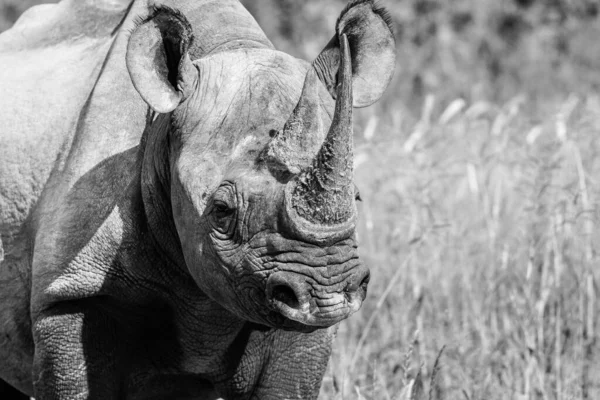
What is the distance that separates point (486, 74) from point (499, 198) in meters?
6.65

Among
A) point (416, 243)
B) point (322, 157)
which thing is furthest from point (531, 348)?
point (322, 157)

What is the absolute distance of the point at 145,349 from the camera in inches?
163

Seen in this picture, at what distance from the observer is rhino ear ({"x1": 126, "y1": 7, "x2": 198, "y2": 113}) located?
3.71 m

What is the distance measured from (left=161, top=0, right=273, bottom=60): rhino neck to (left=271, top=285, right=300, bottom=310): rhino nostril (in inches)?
38.8

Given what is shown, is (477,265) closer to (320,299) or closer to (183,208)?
(183,208)

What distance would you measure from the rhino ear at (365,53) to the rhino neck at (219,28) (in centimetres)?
26

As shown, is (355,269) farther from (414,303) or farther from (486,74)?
(486,74)

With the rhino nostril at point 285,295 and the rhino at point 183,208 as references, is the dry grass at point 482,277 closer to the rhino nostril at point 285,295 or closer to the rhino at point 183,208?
the rhino at point 183,208

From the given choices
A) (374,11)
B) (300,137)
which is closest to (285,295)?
(300,137)

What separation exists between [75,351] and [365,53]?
132 centimetres

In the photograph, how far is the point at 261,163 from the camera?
11.1 ft

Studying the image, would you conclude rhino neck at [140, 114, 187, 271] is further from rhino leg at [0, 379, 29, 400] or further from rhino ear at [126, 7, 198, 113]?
rhino leg at [0, 379, 29, 400]

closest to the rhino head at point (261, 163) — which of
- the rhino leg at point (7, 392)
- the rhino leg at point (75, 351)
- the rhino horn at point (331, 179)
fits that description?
the rhino horn at point (331, 179)

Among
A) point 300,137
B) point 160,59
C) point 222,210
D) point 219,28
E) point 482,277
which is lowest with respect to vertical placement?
point 222,210
